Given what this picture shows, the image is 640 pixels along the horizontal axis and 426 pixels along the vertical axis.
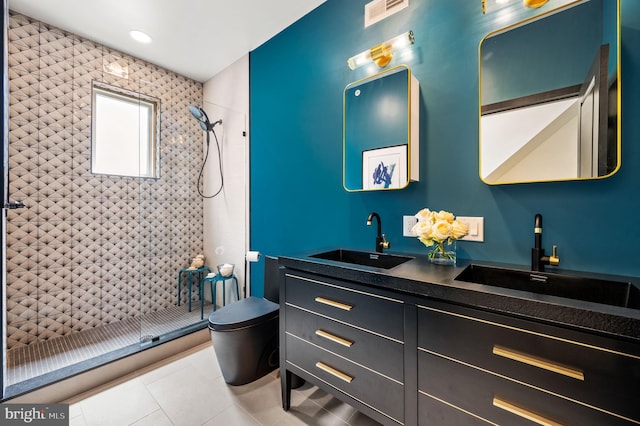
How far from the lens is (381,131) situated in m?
1.67

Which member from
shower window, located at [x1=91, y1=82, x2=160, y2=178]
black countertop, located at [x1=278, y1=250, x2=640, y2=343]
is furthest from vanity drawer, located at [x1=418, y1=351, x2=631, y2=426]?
shower window, located at [x1=91, y1=82, x2=160, y2=178]

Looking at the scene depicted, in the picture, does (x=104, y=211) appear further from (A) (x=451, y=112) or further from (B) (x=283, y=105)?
(A) (x=451, y=112)

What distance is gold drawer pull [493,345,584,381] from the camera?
2.44 feet

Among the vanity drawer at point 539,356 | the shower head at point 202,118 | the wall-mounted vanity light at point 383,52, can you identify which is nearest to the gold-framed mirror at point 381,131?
the wall-mounted vanity light at point 383,52

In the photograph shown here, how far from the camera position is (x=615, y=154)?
3.45 feet

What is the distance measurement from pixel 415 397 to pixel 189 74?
3656 millimetres

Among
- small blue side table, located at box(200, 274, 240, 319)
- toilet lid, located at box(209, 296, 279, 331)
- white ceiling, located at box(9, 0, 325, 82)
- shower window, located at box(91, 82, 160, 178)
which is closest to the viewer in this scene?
toilet lid, located at box(209, 296, 279, 331)

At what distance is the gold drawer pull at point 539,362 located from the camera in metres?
0.74

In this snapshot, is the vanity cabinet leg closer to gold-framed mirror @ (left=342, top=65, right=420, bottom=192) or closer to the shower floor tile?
gold-framed mirror @ (left=342, top=65, right=420, bottom=192)

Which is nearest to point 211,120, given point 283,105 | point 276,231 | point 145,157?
point 145,157

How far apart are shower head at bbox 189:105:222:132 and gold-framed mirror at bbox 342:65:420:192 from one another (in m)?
1.90

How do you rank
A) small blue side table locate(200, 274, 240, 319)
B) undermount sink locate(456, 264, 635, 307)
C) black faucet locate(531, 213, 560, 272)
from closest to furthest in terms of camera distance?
undermount sink locate(456, 264, 635, 307)
black faucet locate(531, 213, 560, 272)
small blue side table locate(200, 274, 240, 319)

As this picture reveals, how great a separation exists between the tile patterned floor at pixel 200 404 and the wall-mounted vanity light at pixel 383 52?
2.16m

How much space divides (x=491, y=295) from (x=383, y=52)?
1495 millimetres
